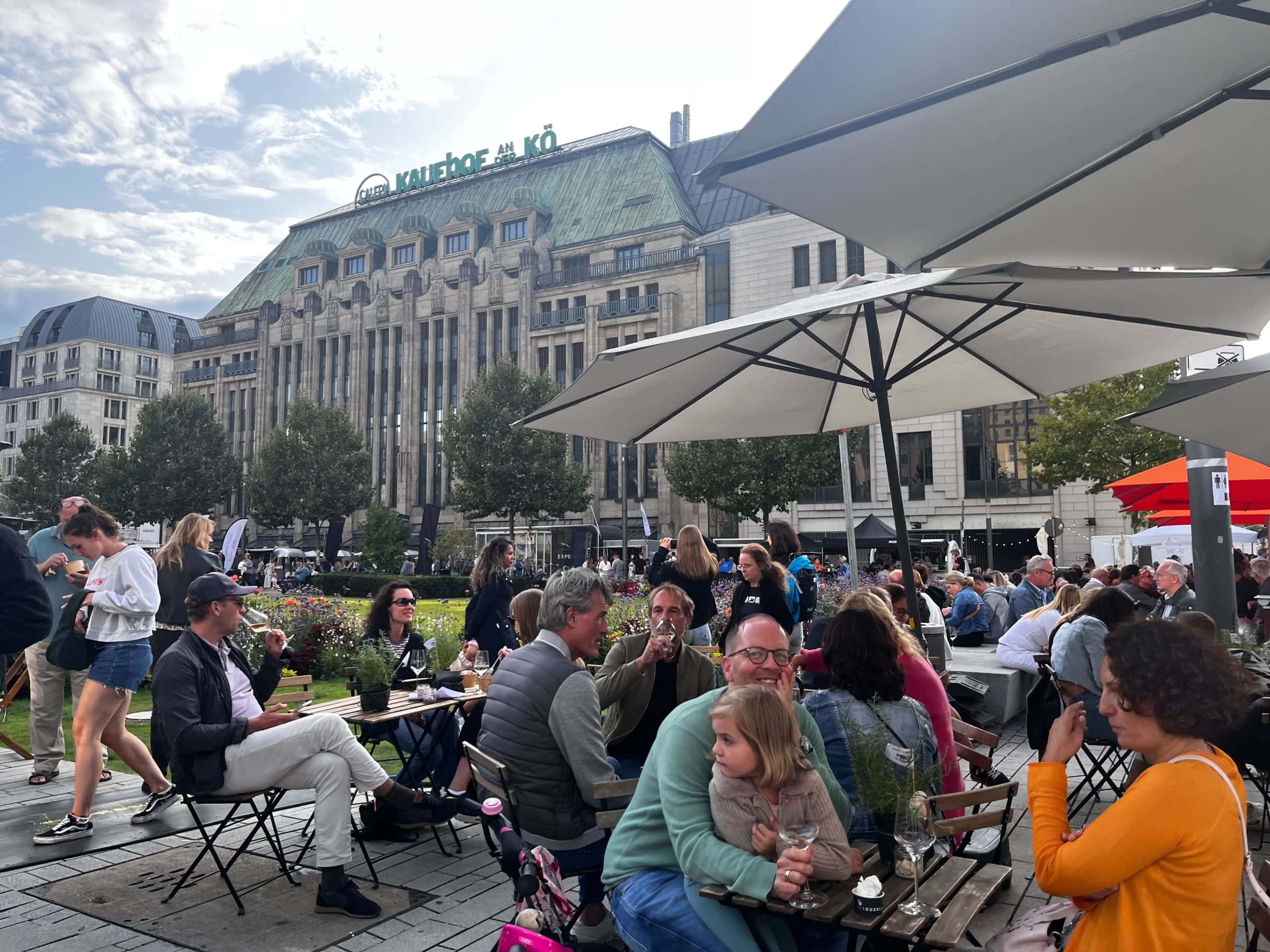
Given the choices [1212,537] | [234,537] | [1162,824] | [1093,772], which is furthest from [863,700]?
[234,537]

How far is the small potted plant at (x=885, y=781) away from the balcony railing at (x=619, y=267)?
164ft

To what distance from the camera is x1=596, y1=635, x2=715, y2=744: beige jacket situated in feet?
15.2

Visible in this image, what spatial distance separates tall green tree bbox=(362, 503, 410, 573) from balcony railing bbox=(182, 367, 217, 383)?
36.6 m

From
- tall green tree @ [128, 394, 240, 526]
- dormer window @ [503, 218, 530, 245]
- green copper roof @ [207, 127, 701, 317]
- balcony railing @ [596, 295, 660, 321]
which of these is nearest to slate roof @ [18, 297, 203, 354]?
green copper roof @ [207, 127, 701, 317]

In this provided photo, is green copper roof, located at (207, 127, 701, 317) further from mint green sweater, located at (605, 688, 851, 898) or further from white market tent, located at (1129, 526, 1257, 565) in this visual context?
mint green sweater, located at (605, 688, 851, 898)


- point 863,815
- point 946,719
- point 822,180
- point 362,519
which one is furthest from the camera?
point 362,519

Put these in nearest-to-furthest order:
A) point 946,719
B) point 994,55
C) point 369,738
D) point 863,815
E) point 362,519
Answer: point 994,55 < point 863,815 < point 946,719 < point 369,738 < point 362,519

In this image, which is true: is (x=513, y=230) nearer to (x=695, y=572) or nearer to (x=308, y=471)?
(x=308, y=471)

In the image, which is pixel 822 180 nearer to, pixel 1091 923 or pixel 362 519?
pixel 1091 923

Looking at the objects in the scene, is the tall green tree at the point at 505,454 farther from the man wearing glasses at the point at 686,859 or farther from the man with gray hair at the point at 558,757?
the man wearing glasses at the point at 686,859

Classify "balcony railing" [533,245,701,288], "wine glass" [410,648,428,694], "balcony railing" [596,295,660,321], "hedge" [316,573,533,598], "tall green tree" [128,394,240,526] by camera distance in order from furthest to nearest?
"tall green tree" [128,394,240,526], "balcony railing" [596,295,660,321], "balcony railing" [533,245,701,288], "hedge" [316,573,533,598], "wine glass" [410,648,428,694]

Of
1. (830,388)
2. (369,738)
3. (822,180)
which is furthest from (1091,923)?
(830,388)

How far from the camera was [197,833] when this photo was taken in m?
5.65

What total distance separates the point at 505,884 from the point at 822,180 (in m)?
3.93
